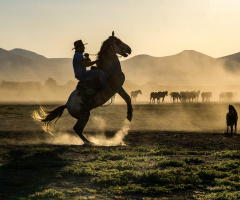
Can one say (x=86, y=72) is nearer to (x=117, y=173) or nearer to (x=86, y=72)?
(x=86, y=72)

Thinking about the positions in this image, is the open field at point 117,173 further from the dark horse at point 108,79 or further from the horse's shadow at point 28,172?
the dark horse at point 108,79

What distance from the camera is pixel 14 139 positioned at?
14.4m

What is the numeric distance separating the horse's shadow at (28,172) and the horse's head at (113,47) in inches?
126

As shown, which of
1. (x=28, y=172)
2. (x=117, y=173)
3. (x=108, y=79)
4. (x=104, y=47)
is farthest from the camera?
(x=104, y=47)

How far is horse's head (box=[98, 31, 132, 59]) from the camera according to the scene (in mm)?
11633

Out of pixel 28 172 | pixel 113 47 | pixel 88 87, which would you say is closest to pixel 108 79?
pixel 88 87

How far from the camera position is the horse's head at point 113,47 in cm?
1163

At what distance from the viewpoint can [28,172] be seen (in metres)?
8.26

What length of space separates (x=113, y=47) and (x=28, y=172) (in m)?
4.84

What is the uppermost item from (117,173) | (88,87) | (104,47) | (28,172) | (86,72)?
(104,47)

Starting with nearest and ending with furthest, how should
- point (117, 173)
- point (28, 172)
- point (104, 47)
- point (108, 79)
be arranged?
point (117, 173) → point (28, 172) → point (108, 79) → point (104, 47)

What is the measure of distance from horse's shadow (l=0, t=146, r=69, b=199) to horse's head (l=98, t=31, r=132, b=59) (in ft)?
10.5

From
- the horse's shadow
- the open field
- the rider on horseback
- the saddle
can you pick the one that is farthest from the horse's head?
the horse's shadow

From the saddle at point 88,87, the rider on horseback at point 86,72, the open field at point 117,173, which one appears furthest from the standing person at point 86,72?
the open field at point 117,173
